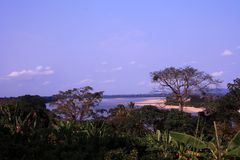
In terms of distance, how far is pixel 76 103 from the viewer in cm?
5009

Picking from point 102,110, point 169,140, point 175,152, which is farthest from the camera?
point 102,110

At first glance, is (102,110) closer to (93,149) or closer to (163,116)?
(163,116)

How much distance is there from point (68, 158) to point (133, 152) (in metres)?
1.43

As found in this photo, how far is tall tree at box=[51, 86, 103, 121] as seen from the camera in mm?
48438

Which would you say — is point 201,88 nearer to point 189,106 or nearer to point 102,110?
point 189,106

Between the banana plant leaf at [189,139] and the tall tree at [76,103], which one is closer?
the banana plant leaf at [189,139]

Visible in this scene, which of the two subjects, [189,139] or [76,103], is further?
[76,103]

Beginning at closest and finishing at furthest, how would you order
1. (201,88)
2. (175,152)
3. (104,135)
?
(175,152), (104,135), (201,88)

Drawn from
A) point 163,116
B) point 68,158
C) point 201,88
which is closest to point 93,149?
point 68,158

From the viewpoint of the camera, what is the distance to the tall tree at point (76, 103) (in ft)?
159

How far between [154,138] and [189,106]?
46026mm

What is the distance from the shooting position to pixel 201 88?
55.7 meters

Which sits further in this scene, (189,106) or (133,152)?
(189,106)

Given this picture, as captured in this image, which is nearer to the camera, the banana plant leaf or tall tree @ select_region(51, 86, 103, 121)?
the banana plant leaf
